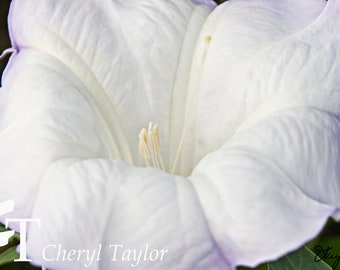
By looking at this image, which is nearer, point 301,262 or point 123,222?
point 123,222

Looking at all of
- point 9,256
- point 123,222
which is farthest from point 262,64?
point 9,256

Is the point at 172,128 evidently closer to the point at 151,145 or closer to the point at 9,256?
the point at 151,145

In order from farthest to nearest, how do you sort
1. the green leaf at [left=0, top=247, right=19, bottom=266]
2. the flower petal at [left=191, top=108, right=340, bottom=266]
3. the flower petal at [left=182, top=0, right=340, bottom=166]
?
1. the green leaf at [left=0, top=247, right=19, bottom=266]
2. the flower petal at [left=182, top=0, right=340, bottom=166]
3. the flower petal at [left=191, top=108, right=340, bottom=266]

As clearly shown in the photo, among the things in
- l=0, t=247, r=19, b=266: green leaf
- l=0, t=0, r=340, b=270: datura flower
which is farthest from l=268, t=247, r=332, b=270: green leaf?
l=0, t=247, r=19, b=266: green leaf

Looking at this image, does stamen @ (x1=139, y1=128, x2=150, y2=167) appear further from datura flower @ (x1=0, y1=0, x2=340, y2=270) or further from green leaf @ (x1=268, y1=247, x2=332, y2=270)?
green leaf @ (x1=268, y1=247, x2=332, y2=270)

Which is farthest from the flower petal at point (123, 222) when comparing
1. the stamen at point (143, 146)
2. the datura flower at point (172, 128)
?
the stamen at point (143, 146)
